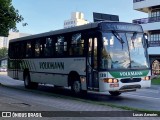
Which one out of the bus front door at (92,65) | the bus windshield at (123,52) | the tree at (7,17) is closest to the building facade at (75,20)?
the tree at (7,17)

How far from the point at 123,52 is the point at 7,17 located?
9.37m

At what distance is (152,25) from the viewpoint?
47.0 m

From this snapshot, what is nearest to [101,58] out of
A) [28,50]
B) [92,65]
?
[92,65]

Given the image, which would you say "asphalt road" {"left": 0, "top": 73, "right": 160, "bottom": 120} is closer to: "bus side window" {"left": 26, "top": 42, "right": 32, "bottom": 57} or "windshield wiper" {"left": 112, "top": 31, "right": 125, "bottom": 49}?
"windshield wiper" {"left": 112, "top": 31, "right": 125, "bottom": 49}

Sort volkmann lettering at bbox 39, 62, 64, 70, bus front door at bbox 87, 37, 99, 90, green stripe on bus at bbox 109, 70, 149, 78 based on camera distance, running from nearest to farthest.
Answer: green stripe on bus at bbox 109, 70, 149, 78
bus front door at bbox 87, 37, 99, 90
volkmann lettering at bbox 39, 62, 64, 70

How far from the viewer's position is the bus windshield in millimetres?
15336

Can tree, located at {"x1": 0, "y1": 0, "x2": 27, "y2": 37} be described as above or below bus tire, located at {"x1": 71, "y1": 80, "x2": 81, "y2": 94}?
above

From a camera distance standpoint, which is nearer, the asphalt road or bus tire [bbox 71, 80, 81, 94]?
the asphalt road

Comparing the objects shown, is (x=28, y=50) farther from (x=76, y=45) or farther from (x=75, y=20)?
(x=75, y=20)

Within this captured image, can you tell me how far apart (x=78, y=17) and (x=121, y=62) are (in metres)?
97.5

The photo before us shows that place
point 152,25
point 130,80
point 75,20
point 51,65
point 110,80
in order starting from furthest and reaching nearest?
point 75,20 → point 152,25 → point 51,65 → point 130,80 → point 110,80

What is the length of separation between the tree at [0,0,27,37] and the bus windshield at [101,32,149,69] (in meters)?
8.44

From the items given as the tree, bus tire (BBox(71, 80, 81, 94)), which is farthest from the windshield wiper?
the tree

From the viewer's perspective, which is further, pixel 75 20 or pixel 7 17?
pixel 75 20
